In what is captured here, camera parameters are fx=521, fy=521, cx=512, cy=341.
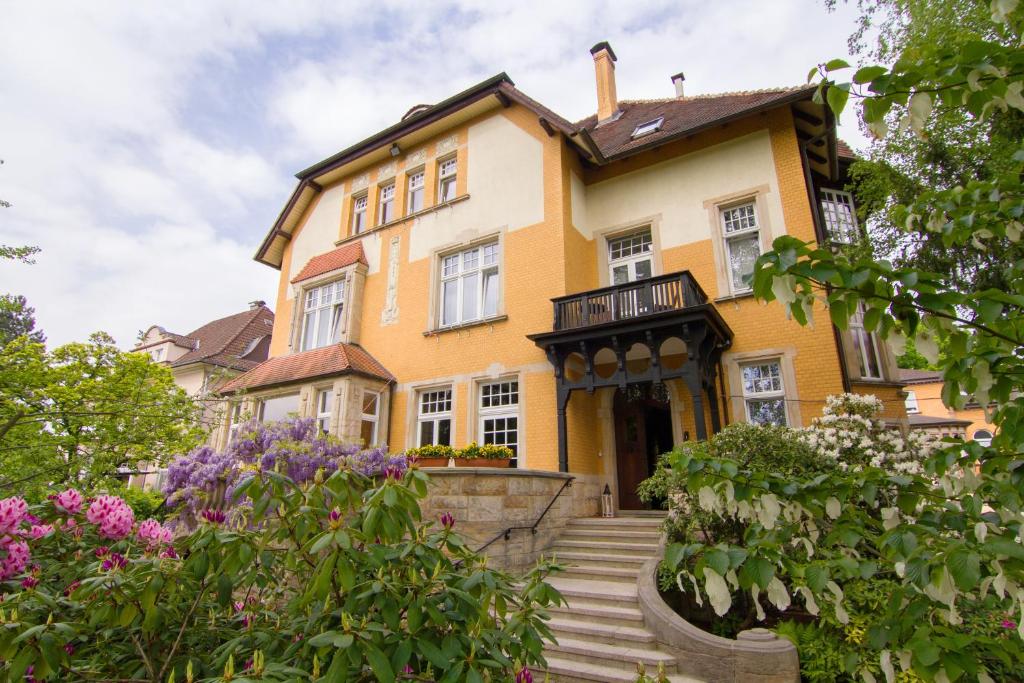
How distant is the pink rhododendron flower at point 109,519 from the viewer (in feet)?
10.2

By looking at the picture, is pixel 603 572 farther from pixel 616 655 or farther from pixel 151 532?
pixel 151 532

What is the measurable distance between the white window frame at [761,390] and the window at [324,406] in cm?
966

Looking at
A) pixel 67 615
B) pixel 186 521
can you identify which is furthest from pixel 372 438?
pixel 67 615

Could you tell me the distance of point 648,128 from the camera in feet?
45.2

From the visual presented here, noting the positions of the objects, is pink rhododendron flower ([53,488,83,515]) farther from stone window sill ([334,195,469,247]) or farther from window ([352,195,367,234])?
window ([352,195,367,234])

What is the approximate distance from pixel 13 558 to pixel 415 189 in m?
14.4

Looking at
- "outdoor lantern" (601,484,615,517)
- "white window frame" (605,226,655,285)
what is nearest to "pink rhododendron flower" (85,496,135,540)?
"outdoor lantern" (601,484,615,517)

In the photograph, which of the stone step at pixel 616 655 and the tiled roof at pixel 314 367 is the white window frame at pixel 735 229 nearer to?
the stone step at pixel 616 655

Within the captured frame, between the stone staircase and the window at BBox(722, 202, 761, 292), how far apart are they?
18.7 feet

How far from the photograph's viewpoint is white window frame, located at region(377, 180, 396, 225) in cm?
1616

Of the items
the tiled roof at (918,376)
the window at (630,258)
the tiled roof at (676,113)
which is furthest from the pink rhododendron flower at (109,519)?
the tiled roof at (918,376)

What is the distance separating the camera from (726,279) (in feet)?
36.8

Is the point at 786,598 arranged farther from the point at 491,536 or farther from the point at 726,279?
the point at 726,279

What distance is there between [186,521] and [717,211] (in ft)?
39.0
